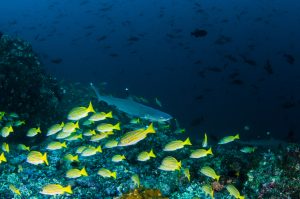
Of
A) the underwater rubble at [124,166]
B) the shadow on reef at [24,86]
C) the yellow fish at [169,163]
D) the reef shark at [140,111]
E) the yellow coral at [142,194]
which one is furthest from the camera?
the shadow on reef at [24,86]

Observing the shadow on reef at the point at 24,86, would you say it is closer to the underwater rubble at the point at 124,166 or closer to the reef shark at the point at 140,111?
→ the underwater rubble at the point at 124,166

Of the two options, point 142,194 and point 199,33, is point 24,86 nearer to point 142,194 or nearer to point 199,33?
point 199,33

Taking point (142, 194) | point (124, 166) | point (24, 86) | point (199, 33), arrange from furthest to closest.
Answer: point (24, 86), point (199, 33), point (124, 166), point (142, 194)

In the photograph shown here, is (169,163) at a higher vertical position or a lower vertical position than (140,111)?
higher

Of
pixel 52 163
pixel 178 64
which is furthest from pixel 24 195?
pixel 178 64

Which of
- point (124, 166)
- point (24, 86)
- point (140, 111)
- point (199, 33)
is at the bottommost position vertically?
point (124, 166)

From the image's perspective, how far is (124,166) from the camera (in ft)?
29.3

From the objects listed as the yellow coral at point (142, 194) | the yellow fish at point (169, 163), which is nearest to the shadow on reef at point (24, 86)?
the yellow fish at point (169, 163)

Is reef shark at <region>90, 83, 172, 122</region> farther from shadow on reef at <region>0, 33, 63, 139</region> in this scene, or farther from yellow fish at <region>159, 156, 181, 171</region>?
shadow on reef at <region>0, 33, 63, 139</region>

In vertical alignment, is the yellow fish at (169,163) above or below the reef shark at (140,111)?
above

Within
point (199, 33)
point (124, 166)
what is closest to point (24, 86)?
point (124, 166)

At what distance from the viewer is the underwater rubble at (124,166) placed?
632 cm

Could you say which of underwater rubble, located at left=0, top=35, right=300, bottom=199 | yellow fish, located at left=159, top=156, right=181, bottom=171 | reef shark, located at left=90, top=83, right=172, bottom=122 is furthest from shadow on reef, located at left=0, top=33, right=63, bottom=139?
yellow fish, located at left=159, top=156, right=181, bottom=171

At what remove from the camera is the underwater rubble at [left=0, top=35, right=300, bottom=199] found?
20.7 feet
